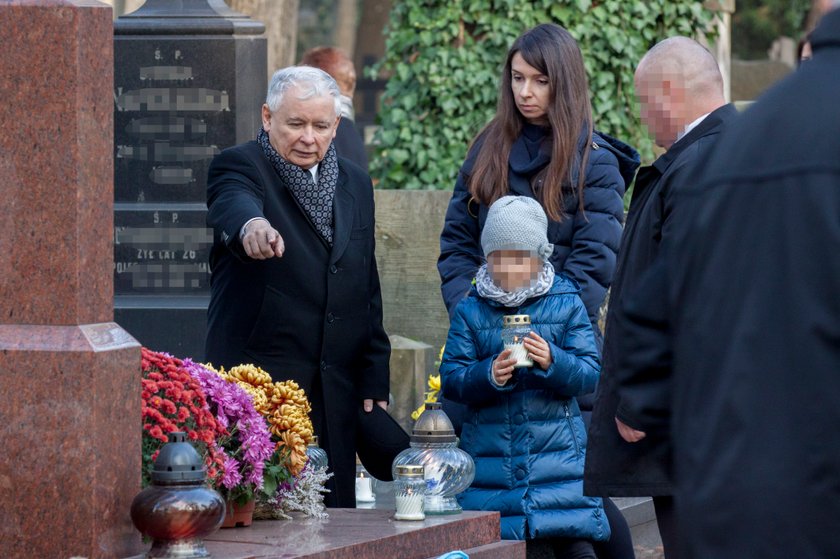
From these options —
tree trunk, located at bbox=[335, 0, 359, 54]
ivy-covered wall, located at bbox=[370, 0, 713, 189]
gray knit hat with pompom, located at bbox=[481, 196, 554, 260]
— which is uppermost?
tree trunk, located at bbox=[335, 0, 359, 54]

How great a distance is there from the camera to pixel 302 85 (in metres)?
5.25

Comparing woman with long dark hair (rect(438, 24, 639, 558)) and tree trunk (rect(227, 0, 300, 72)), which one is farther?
tree trunk (rect(227, 0, 300, 72))

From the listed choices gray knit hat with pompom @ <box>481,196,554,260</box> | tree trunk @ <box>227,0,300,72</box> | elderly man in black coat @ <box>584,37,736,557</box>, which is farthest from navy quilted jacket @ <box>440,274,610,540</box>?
tree trunk @ <box>227,0,300,72</box>

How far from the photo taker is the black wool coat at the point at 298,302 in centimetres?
533

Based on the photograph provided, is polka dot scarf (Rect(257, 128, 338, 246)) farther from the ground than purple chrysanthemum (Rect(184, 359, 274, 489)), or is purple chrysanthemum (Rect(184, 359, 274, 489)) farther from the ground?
polka dot scarf (Rect(257, 128, 338, 246))

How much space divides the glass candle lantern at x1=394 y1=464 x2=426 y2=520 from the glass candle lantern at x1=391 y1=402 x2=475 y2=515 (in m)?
0.06

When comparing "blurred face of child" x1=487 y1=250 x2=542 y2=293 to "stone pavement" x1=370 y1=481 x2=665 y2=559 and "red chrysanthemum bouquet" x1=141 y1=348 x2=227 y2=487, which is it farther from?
"stone pavement" x1=370 y1=481 x2=665 y2=559

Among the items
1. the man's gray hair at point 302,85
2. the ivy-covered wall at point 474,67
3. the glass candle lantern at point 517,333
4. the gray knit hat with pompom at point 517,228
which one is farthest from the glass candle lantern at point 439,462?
the ivy-covered wall at point 474,67

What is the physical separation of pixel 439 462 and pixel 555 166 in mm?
1328

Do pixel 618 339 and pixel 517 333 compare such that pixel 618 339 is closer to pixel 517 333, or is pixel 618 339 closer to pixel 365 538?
pixel 365 538

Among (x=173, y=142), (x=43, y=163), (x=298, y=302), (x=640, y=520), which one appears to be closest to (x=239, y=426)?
(x=298, y=302)

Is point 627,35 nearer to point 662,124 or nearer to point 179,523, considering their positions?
point 662,124

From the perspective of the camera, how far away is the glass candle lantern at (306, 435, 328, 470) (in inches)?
201

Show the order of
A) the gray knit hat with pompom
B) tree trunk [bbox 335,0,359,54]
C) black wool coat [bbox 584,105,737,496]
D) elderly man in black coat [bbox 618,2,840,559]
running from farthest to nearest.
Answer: tree trunk [bbox 335,0,359,54]
the gray knit hat with pompom
black wool coat [bbox 584,105,737,496]
elderly man in black coat [bbox 618,2,840,559]
